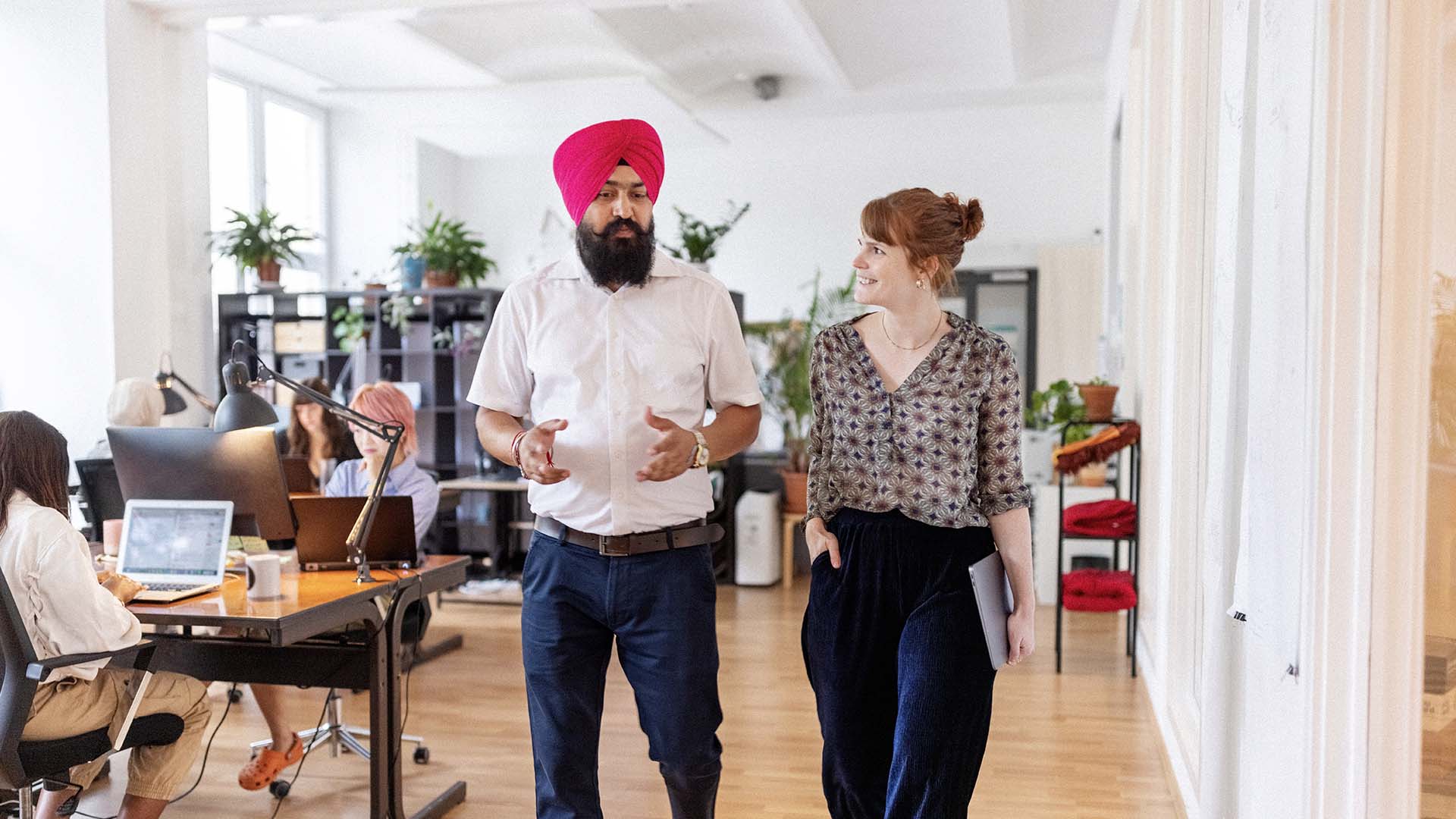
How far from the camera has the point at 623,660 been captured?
2654 millimetres

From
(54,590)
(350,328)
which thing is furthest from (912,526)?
(350,328)

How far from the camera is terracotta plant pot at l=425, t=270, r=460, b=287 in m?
8.23

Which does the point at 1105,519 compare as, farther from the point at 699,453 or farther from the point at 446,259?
the point at 446,259

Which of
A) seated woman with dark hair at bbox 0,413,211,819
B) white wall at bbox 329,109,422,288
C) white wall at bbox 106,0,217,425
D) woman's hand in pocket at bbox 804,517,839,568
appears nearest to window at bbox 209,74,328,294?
white wall at bbox 329,109,422,288

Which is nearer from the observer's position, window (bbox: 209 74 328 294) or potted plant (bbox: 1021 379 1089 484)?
potted plant (bbox: 1021 379 1089 484)

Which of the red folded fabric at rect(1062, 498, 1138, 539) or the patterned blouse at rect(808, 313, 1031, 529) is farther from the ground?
the patterned blouse at rect(808, 313, 1031, 529)

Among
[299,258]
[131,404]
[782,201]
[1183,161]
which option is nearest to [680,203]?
[782,201]

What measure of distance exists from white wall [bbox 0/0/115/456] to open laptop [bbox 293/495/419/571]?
3.09 meters

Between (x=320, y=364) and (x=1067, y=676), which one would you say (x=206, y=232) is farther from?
(x=1067, y=676)

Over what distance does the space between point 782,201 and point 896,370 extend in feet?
28.8

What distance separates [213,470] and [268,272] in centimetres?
475

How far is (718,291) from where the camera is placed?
2.71m

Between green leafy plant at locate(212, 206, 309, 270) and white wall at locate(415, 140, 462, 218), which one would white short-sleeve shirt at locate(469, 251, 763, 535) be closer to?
green leafy plant at locate(212, 206, 309, 270)

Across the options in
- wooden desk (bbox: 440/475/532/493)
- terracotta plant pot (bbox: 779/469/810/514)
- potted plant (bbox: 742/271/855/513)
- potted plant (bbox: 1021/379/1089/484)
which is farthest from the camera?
potted plant (bbox: 742/271/855/513)
